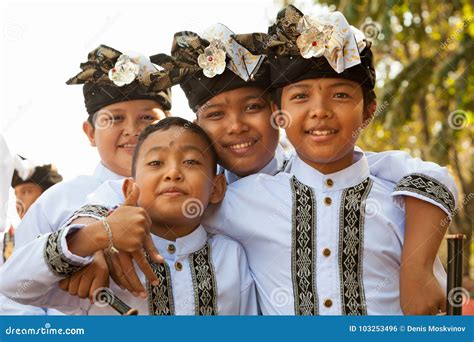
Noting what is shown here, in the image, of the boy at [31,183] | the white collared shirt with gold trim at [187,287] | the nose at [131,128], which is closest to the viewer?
the white collared shirt with gold trim at [187,287]

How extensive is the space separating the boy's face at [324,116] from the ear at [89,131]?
1.18 m

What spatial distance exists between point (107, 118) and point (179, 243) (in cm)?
92

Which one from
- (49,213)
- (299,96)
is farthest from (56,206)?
(299,96)

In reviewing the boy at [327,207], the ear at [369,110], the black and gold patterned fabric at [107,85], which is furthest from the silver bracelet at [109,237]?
the ear at [369,110]

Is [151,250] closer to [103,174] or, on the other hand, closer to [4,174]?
[103,174]

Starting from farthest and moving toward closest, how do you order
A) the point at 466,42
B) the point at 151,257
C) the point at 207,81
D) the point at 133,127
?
1. the point at 466,42
2. the point at 133,127
3. the point at 207,81
4. the point at 151,257

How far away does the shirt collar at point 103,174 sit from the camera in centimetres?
359

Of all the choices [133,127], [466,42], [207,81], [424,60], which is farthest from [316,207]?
[424,60]

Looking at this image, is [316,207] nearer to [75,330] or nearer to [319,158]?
[319,158]

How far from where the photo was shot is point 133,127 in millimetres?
3506

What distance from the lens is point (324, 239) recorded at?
9.55 feet

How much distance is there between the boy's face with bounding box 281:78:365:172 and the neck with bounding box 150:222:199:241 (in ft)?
1.73

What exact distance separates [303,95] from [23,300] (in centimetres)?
126

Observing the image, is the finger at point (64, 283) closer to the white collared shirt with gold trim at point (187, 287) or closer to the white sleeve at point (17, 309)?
the white collared shirt with gold trim at point (187, 287)
